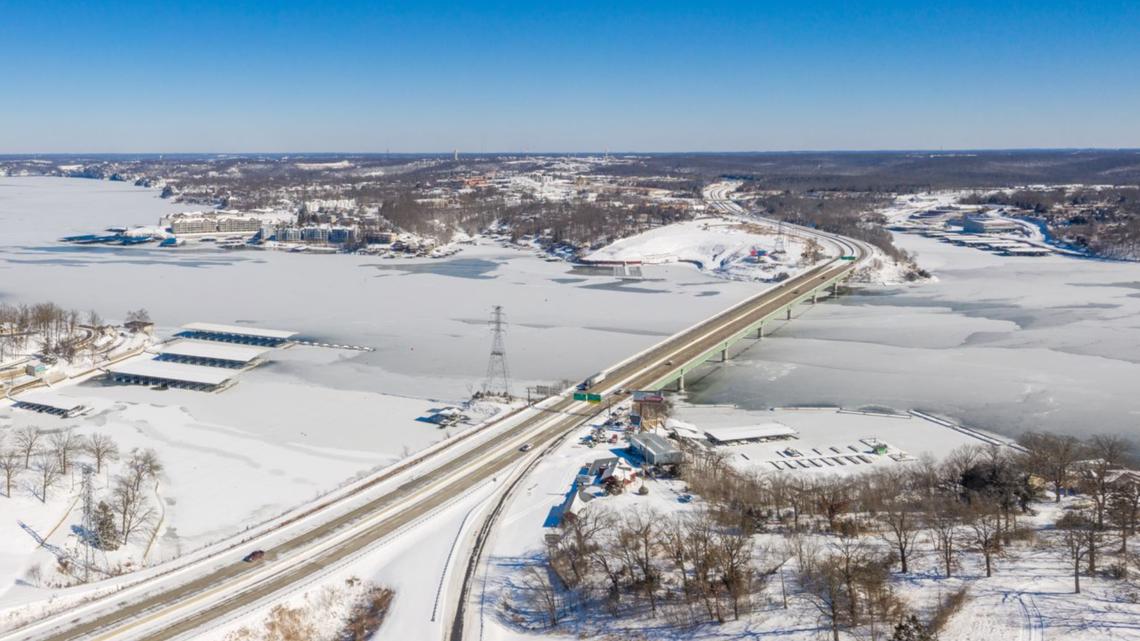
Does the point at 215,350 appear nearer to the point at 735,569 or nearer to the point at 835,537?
the point at 735,569

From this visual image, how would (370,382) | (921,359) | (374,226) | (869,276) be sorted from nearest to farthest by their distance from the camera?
(370,382) < (921,359) < (869,276) < (374,226)

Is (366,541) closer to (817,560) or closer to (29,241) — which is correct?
(817,560)

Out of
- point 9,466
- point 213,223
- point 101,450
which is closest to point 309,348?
point 101,450

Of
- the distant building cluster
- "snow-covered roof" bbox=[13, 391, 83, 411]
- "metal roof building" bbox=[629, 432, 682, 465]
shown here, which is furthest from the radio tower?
the distant building cluster

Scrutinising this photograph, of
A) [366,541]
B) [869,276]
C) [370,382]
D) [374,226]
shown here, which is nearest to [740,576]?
[366,541]

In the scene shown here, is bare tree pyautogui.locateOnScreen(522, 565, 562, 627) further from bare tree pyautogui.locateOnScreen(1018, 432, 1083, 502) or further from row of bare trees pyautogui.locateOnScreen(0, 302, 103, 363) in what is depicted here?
row of bare trees pyautogui.locateOnScreen(0, 302, 103, 363)

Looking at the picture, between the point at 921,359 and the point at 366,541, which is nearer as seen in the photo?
the point at 366,541
